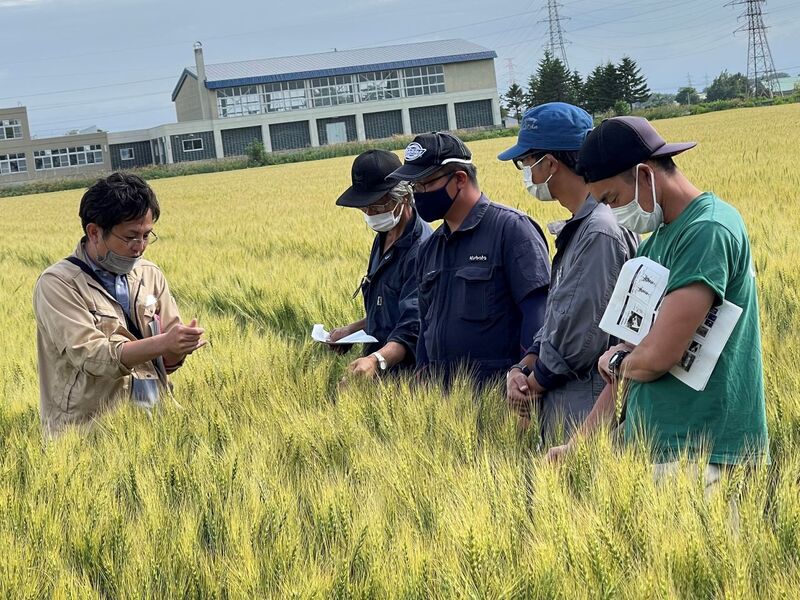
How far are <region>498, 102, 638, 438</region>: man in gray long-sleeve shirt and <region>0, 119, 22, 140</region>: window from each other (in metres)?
90.9

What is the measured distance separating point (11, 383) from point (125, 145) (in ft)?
265

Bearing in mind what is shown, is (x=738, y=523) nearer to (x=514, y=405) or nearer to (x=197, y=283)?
(x=514, y=405)

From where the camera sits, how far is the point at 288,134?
253 feet

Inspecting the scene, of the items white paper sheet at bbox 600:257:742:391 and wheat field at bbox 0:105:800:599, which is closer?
wheat field at bbox 0:105:800:599

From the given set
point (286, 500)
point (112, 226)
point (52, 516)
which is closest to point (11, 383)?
point (112, 226)

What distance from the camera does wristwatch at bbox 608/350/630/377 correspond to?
2.76 metres

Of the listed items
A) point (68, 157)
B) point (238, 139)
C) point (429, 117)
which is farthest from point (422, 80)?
point (68, 157)

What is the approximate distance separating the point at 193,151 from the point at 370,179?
74.0 m

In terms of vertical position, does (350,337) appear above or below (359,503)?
above

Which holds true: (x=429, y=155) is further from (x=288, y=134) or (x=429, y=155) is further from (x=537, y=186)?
(x=288, y=134)

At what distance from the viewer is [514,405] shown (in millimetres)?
3422

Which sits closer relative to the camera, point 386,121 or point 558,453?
point 558,453

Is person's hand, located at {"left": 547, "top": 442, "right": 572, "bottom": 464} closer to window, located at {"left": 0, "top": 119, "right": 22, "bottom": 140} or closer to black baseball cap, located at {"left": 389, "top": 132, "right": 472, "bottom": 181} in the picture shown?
black baseball cap, located at {"left": 389, "top": 132, "right": 472, "bottom": 181}

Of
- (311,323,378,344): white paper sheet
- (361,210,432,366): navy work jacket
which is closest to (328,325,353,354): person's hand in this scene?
(311,323,378,344): white paper sheet
